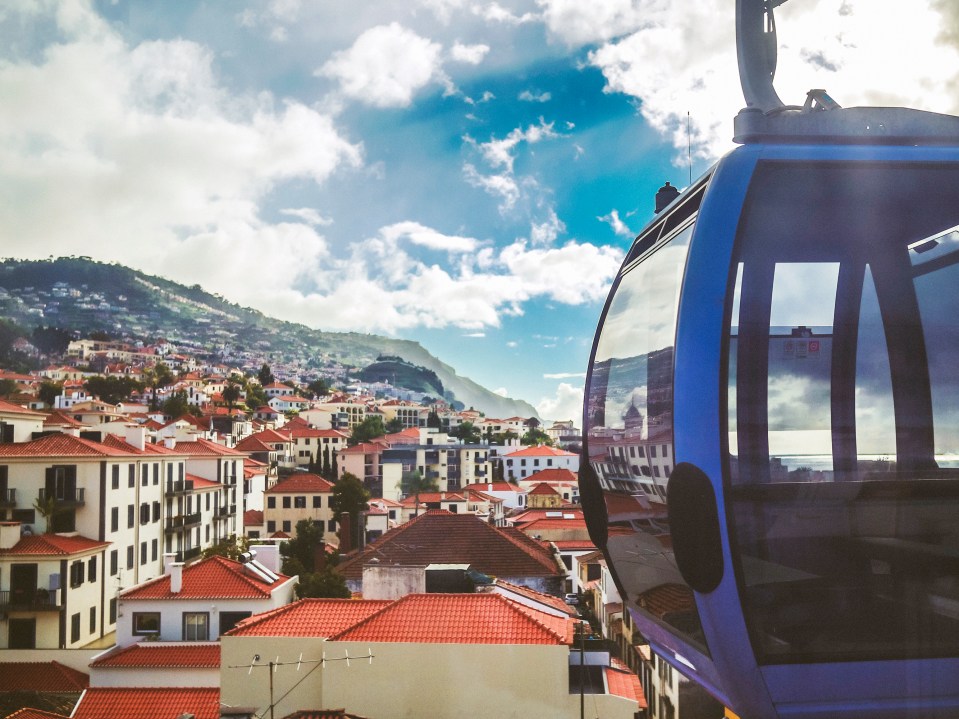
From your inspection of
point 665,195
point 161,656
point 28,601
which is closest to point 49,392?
point 28,601

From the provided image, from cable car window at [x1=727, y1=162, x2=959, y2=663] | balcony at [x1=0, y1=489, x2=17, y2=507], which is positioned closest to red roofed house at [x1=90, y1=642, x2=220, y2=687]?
balcony at [x1=0, y1=489, x2=17, y2=507]

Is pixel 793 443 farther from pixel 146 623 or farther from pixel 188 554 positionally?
pixel 188 554

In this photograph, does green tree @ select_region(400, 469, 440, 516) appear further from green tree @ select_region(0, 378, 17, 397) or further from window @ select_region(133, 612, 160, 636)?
green tree @ select_region(0, 378, 17, 397)

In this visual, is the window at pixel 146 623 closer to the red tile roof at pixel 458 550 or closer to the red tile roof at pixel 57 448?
the red tile roof at pixel 458 550

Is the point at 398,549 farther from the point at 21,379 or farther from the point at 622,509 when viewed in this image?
the point at 21,379

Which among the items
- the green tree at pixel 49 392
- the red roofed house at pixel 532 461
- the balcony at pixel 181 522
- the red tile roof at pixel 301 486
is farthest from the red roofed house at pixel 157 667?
the green tree at pixel 49 392

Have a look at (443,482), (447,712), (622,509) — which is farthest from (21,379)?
(622,509)
